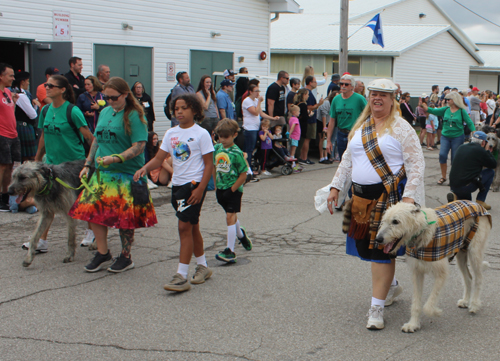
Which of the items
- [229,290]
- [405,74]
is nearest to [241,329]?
[229,290]

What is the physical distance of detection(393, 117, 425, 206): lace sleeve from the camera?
13.0 ft

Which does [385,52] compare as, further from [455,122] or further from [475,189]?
[475,189]

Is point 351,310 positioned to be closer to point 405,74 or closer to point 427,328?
point 427,328

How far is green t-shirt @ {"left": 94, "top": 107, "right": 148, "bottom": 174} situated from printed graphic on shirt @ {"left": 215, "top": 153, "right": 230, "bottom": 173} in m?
0.88

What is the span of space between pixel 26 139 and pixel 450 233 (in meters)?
7.25

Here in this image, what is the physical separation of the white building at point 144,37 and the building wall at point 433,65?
51.2 feet

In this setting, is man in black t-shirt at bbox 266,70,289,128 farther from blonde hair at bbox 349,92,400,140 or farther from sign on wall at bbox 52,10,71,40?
blonde hair at bbox 349,92,400,140

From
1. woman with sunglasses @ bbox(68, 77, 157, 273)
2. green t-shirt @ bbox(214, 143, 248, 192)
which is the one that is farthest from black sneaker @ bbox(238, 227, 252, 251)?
woman with sunglasses @ bbox(68, 77, 157, 273)

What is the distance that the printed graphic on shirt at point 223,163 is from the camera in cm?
584

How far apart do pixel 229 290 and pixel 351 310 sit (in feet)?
3.80

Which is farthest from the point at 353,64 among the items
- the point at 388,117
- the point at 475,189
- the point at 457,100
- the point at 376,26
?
the point at 388,117

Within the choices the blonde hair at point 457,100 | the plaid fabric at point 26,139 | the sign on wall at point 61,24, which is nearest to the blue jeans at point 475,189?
the blonde hair at point 457,100

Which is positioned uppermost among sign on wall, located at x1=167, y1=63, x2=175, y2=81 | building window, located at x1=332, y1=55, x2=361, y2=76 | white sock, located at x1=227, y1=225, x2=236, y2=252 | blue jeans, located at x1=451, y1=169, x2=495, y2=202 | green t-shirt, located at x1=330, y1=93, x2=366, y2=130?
building window, located at x1=332, y1=55, x2=361, y2=76

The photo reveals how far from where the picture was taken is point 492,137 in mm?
10273
